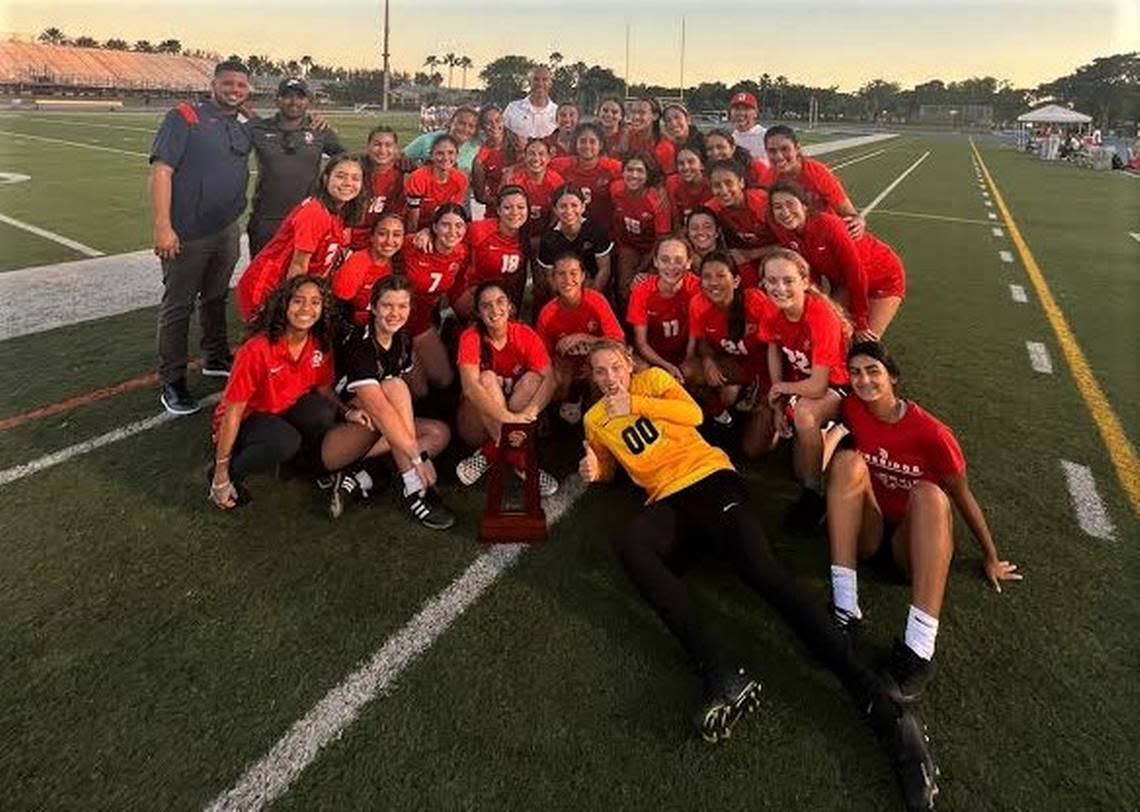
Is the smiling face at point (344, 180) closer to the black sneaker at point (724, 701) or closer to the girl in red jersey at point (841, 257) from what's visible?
the girl in red jersey at point (841, 257)

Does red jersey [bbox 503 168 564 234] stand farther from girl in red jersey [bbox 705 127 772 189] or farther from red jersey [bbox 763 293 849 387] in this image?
red jersey [bbox 763 293 849 387]

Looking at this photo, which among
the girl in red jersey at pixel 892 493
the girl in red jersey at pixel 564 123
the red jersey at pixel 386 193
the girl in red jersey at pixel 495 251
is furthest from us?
the girl in red jersey at pixel 564 123

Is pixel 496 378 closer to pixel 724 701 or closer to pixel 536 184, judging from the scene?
pixel 724 701

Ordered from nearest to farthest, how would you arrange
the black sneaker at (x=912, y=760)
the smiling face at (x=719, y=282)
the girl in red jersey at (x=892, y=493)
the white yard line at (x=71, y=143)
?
1. the black sneaker at (x=912, y=760)
2. the girl in red jersey at (x=892, y=493)
3. the smiling face at (x=719, y=282)
4. the white yard line at (x=71, y=143)

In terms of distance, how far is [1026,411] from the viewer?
5512mm

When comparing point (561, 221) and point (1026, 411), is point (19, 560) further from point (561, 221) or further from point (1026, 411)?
point (1026, 411)

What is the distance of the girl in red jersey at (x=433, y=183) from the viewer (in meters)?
6.10

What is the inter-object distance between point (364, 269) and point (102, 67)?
132526 millimetres

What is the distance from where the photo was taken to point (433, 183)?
6180mm

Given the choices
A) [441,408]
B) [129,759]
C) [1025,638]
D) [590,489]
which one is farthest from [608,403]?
[129,759]

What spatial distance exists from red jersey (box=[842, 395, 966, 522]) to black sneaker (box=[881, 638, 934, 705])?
67 cm

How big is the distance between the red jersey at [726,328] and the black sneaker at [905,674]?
208 cm

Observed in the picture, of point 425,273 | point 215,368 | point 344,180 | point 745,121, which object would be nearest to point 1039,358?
point 745,121

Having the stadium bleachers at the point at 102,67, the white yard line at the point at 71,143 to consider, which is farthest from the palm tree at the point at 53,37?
the white yard line at the point at 71,143
